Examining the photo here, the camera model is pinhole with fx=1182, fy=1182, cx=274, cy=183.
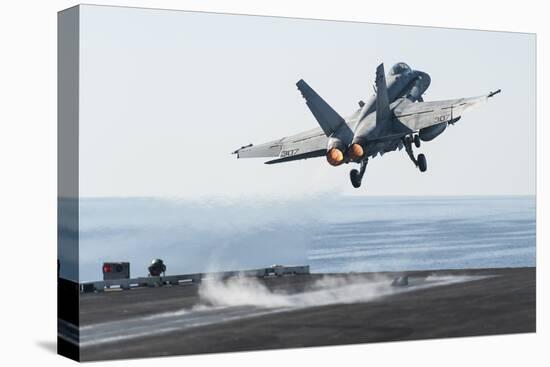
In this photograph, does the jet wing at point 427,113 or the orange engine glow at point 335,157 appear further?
the jet wing at point 427,113

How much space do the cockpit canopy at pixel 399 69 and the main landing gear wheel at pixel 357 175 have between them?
2350mm

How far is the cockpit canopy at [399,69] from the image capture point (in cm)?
2919

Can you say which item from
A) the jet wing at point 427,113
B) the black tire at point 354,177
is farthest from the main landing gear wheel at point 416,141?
the black tire at point 354,177

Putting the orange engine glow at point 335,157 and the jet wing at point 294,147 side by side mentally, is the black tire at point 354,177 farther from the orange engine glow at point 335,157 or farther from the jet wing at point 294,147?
the jet wing at point 294,147

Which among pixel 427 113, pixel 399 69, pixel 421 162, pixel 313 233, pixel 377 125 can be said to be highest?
pixel 399 69

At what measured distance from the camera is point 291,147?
A: 28062mm

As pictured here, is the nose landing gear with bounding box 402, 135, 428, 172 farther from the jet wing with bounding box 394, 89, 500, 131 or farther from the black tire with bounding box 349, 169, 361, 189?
the black tire with bounding box 349, 169, 361, 189

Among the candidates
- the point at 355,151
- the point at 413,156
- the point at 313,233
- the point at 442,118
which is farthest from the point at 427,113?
the point at 313,233

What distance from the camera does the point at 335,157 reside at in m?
28.5

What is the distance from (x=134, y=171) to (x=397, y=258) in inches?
283

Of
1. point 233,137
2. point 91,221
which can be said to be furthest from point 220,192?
point 91,221

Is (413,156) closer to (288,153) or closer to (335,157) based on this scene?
(335,157)

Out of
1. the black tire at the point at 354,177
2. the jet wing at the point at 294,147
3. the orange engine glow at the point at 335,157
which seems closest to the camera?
the jet wing at the point at 294,147

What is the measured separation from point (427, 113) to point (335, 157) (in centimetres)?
261
